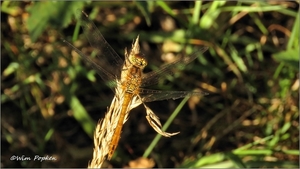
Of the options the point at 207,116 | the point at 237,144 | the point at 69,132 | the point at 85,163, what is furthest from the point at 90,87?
the point at 237,144

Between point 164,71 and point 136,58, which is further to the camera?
point 164,71

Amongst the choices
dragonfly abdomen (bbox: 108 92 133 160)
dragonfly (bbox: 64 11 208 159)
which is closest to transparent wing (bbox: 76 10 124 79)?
dragonfly (bbox: 64 11 208 159)

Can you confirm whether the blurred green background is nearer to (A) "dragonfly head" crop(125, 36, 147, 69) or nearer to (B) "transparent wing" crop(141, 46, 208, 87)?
(B) "transparent wing" crop(141, 46, 208, 87)

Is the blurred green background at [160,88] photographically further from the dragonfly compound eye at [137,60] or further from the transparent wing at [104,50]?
the dragonfly compound eye at [137,60]

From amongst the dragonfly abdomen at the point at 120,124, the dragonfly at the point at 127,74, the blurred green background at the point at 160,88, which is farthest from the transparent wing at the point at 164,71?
the blurred green background at the point at 160,88

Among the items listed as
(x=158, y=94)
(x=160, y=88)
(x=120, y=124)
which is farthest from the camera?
(x=160, y=88)

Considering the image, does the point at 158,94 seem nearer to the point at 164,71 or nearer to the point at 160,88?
the point at 164,71

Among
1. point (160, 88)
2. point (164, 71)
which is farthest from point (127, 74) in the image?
point (160, 88)
